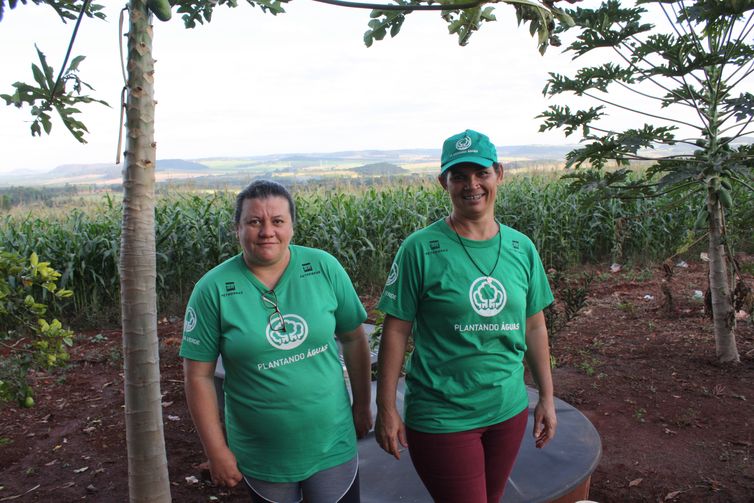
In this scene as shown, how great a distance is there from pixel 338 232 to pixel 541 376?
575 cm

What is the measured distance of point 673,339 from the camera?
536 centimetres

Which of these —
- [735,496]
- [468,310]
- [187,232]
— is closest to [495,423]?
[468,310]

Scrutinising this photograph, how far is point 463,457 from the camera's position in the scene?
1952 mm

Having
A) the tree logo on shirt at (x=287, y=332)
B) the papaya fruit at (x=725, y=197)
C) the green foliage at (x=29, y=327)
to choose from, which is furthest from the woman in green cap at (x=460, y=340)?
the papaya fruit at (x=725, y=197)

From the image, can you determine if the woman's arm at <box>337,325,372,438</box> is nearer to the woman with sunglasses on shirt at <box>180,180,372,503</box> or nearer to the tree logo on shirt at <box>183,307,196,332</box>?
the woman with sunglasses on shirt at <box>180,180,372,503</box>

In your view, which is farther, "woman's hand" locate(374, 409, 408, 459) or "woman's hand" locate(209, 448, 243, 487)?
"woman's hand" locate(374, 409, 408, 459)

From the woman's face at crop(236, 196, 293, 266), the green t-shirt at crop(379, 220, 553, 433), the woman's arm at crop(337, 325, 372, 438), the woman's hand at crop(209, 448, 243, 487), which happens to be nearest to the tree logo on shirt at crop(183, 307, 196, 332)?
the woman's face at crop(236, 196, 293, 266)

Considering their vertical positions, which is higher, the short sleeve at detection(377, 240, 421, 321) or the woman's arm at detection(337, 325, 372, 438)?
the short sleeve at detection(377, 240, 421, 321)

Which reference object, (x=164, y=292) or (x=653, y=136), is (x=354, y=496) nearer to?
(x=653, y=136)

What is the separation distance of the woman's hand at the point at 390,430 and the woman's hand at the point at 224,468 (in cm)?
46

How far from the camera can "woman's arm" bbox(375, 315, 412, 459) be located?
2016 millimetres

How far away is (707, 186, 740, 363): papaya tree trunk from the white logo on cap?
275cm

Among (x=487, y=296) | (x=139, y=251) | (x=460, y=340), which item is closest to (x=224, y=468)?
(x=139, y=251)

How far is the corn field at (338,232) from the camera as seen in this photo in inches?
276
